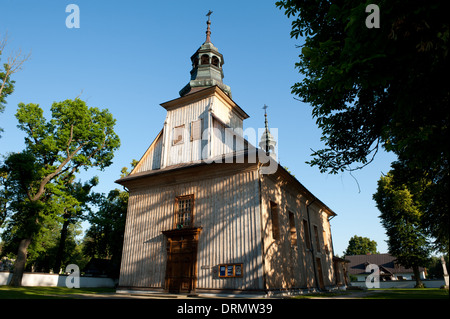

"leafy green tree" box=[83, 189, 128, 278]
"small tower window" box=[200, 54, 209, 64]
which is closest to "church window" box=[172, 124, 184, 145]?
"small tower window" box=[200, 54, 209, 64]

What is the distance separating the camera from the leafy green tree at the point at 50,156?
21812 mm

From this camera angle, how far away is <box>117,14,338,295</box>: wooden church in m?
13.6

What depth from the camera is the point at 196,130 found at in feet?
59.2

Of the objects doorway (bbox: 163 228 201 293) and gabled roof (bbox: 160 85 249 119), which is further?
gabled roof (bbox: 160 85 249 119)

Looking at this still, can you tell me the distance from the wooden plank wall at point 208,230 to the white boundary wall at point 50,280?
1388cm

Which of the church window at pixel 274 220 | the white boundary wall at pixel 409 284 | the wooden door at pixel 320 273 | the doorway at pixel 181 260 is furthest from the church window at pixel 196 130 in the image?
the white boundary wall at pixel 409 284

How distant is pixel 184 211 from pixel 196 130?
17.4 ft

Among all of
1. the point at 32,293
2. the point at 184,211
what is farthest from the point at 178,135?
the point at 32,293

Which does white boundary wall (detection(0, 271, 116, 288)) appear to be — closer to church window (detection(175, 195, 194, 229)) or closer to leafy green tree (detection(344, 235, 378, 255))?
church window (detection(175, 195, 194, 229))

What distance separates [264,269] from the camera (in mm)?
12703

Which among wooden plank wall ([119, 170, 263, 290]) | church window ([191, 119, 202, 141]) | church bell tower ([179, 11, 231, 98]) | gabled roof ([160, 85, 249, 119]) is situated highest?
church bell tower ([179, 11, 231, 98])

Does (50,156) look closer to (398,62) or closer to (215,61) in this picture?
(215,61)

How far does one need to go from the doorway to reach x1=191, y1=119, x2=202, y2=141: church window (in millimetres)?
5885

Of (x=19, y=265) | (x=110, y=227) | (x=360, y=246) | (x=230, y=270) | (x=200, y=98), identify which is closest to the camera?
(x=230, y=270)
